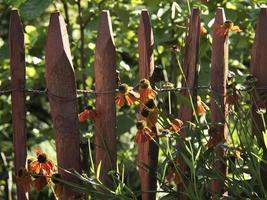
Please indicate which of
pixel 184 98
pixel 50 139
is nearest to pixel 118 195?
pixel 184 98

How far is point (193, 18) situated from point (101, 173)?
0.60 metres

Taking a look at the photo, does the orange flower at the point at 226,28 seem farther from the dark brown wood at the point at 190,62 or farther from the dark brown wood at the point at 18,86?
the dark brown wood at the point at 18,86

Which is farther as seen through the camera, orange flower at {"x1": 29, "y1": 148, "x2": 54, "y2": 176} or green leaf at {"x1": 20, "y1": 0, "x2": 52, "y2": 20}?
green leaf at {"x1": 20, "y1": 0, "x2": 52, "y2": 20}

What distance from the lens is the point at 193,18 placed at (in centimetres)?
212

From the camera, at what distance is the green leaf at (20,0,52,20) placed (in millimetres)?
2301

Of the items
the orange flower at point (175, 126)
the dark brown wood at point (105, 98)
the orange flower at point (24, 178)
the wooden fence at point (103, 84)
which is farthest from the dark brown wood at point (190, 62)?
the orange flower at point (24, 178)

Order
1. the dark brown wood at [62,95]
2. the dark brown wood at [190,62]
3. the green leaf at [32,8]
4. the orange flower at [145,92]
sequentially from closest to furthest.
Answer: the orange flower at [145,92] → the dark brown wood at [62,95] → the dark brown wood at [190,62] → the green leaf at [32,8]

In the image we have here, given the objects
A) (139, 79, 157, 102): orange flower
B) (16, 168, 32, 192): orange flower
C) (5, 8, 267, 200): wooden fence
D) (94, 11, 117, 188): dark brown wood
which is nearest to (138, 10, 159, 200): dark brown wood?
(5, 8, 267, 200): wooden fence

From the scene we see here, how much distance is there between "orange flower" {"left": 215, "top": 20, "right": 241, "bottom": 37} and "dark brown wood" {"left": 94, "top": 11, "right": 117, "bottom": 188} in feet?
1.16

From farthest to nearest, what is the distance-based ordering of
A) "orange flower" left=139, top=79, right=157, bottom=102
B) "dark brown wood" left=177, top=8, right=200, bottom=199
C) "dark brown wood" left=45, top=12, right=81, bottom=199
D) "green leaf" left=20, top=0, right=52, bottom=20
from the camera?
"green leaf" left=20, top=0, right=52, bottom=20
"dark brown wood" left=177, top=8, right=200, bottom=199
"dark brown wood" left=45, top=12, right=81, bottom=199
"orange flower" left=139, top=79, right=157, bottom=102

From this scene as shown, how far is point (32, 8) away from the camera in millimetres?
2314

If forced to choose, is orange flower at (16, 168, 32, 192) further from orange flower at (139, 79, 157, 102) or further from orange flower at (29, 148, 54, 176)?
orange flower at (139, 79, 157, 102)

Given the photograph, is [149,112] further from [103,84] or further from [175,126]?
[103,84]

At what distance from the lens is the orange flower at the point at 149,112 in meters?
1.90
